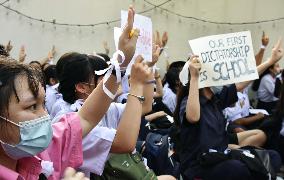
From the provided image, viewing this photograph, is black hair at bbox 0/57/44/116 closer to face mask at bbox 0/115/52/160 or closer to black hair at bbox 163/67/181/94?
face mask at bbox 0/115/52/160

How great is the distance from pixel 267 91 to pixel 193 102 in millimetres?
4117

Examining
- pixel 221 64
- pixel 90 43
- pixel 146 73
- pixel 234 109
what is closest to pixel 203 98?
pixel 221 64

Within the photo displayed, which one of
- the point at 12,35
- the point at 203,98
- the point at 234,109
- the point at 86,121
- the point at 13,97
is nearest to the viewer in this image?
the point at 13,97

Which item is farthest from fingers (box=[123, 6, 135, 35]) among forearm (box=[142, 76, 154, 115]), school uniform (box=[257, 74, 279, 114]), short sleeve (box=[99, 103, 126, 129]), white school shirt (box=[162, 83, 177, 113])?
school uniform (box=[257, 74, 279, 114])

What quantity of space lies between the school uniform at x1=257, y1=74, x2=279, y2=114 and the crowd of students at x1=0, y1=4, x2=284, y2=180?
8.03ft

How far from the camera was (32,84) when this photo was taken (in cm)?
137

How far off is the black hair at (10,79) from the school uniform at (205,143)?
165 cm

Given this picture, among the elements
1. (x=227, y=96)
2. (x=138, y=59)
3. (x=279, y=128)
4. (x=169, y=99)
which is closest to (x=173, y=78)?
(x=169, y=99)

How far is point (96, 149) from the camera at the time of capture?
1847 millimetres

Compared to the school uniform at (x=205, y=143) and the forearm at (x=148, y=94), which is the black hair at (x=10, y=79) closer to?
the forearm at (x=148, y=94)

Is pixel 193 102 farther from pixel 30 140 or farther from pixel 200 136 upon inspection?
pixel 30 140

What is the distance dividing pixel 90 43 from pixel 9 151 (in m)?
6.21

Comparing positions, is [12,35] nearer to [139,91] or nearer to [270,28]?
[270,28]

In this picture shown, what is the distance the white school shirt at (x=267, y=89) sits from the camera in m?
6.54
